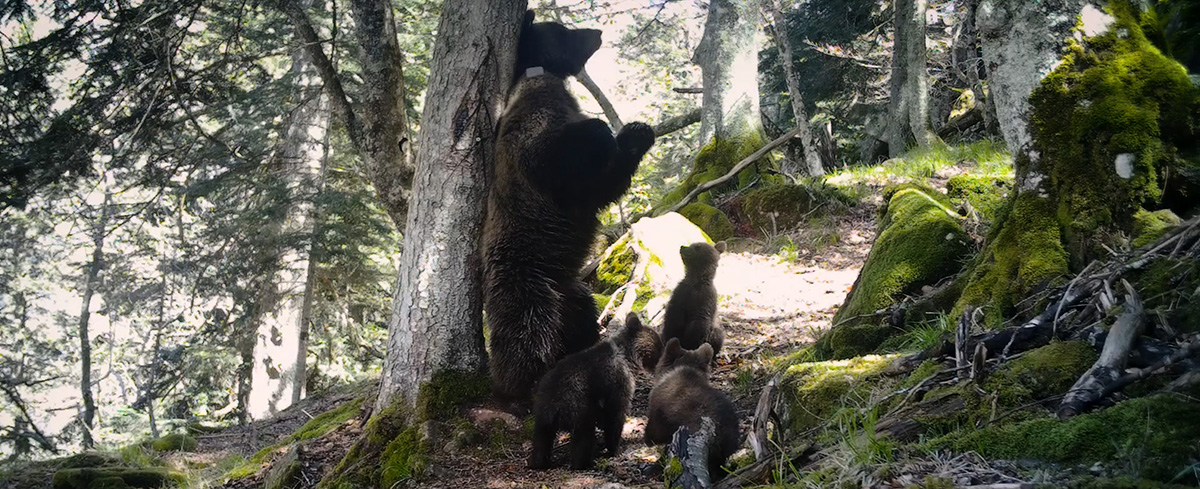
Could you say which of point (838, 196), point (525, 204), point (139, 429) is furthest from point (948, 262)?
point (139, 429)

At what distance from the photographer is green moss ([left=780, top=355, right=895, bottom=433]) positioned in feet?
11.4

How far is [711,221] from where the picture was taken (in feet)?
33.7

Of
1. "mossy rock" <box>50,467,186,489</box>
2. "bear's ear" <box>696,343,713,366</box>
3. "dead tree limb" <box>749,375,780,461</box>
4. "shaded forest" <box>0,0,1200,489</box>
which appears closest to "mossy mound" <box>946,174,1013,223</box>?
"shaded forest" <box>0,0,1200,489</box>

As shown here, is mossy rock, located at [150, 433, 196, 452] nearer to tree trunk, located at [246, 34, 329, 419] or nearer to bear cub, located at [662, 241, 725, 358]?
tree trunk, located at [246, 34, 329, 419]

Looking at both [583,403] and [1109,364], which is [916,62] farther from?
[1109,364]

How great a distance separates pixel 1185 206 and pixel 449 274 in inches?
172

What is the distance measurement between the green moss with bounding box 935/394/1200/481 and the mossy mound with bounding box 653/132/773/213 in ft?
28.9

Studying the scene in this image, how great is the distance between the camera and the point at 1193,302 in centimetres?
247

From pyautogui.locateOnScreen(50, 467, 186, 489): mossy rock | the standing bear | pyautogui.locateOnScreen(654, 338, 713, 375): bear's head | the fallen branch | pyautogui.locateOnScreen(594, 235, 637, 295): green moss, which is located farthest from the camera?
the fallen branch

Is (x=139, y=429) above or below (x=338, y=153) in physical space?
below

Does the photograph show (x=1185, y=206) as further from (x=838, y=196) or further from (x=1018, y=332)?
(x=838, y=196)

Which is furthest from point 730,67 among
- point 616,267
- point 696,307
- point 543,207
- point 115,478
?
point 115,478

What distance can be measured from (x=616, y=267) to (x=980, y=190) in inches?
170

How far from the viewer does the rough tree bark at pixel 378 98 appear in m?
5.62
